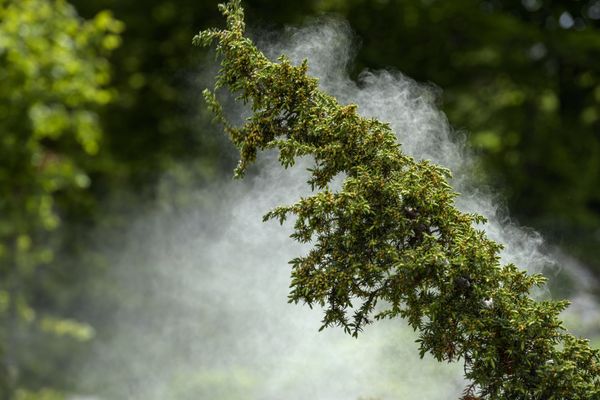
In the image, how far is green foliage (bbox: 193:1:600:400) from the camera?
2094 millimetres

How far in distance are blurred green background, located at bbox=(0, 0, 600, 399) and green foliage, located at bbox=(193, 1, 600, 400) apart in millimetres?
5376

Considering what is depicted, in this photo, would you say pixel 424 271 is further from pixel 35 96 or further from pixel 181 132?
pixel 181 132

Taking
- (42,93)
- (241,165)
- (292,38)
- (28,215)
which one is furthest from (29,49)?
(241,165)

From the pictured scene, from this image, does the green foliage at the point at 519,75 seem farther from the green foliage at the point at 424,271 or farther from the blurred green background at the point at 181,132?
the green foliage at the point at 424,271

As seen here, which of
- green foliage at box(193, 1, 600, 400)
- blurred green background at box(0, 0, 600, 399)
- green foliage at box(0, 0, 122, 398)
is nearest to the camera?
green foliage at box(193, 1, 600, 400)

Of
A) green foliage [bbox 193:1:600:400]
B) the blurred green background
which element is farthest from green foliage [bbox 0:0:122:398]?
green foliage [bbox 193:1:600:400]

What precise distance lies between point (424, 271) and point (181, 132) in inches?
345

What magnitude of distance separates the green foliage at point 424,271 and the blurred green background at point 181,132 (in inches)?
212

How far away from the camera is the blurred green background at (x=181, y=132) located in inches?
314

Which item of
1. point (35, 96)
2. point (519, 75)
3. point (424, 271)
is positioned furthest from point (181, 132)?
Result: point (424, 271)

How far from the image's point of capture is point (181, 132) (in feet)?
34.7

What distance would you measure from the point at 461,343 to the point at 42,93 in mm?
5722

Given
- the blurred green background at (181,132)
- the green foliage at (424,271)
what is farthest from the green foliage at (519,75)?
the green foliage at (424,271)

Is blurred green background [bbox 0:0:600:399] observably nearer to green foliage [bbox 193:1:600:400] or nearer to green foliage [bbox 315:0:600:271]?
green foliage [bbox 315:0:600:271]
